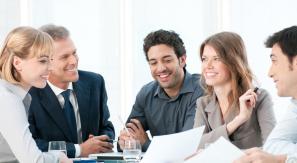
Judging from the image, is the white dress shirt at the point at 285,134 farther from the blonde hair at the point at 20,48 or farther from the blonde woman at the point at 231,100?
the blonde hair at the point at 20,48

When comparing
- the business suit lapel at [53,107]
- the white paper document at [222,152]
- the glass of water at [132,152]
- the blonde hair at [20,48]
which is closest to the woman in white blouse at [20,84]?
the blonde hair at [20,48]

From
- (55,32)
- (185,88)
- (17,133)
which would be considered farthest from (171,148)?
(55,32)

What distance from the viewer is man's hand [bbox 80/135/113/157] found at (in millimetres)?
3539

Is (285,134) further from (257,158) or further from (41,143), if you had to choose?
(41,143)

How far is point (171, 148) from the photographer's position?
2.54 m

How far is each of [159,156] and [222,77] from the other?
916 millimetres

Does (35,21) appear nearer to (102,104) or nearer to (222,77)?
(102,104)

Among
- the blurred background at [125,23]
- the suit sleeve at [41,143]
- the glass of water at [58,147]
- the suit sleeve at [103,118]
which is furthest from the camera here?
the blurred background at [125,23]

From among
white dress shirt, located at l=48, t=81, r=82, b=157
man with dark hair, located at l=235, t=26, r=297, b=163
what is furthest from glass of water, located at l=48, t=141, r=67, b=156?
man with dark hair, located at l=235, t=26, r=297, b=163

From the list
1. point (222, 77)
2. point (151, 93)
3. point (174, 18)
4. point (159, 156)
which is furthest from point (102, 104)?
point (174, 18)

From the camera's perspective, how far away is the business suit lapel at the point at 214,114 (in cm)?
338

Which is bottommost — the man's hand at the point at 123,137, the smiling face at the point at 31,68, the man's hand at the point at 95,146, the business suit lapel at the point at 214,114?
the man's hand at the point at 95,146

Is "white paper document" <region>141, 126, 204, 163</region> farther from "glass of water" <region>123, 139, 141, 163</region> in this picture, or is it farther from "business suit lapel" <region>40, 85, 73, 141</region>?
"business suit lapel" <region>40, 85, 73, 141</region>

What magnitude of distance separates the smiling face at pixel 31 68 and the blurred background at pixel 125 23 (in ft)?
9.21
